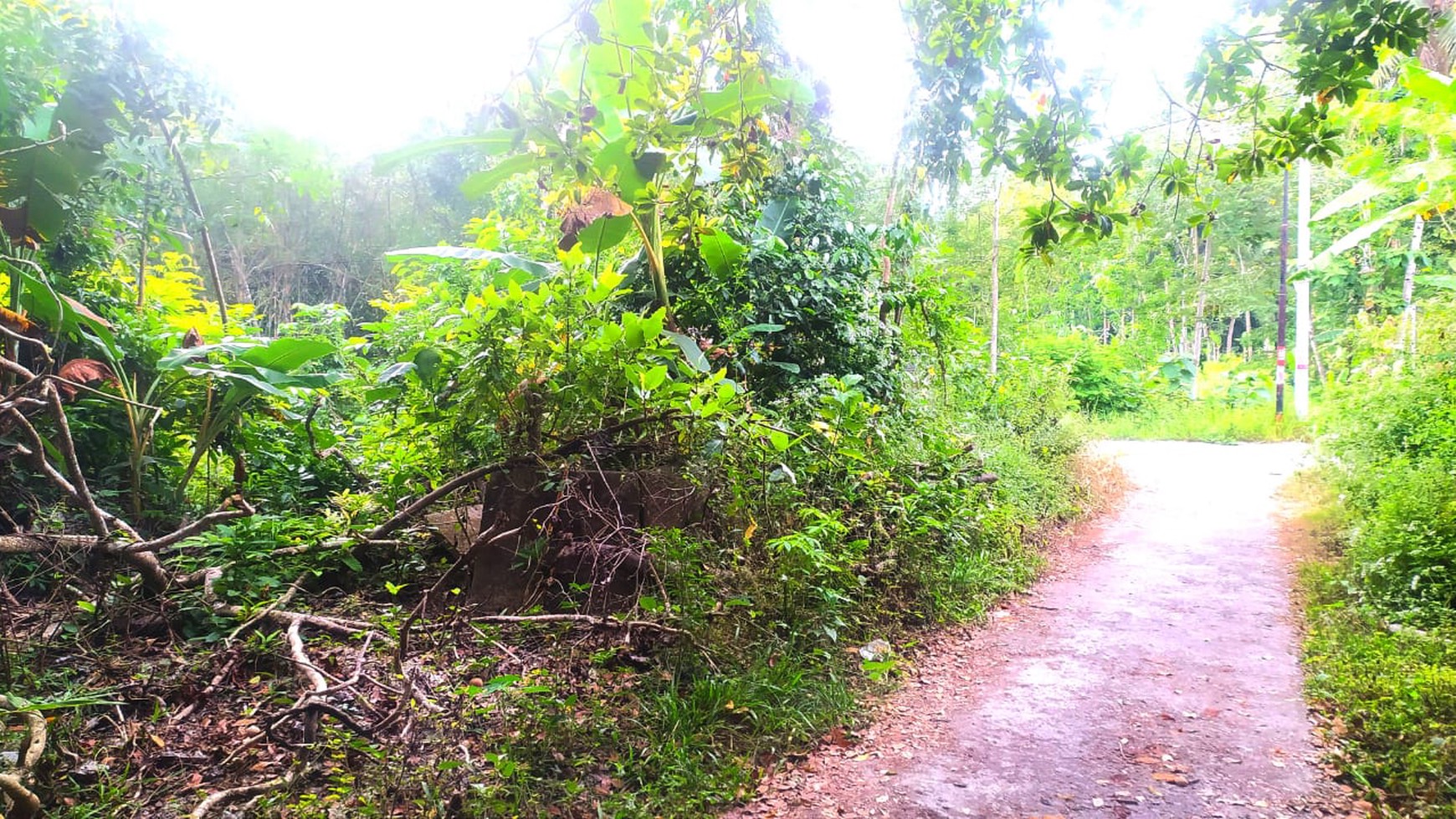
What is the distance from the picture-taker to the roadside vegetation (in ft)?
8.61

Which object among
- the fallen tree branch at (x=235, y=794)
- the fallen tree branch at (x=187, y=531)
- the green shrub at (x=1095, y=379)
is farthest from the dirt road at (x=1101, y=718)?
the green shrub at (x=1095, y=379)

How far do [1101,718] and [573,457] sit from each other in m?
2.82

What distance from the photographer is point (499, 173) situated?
3963 mm

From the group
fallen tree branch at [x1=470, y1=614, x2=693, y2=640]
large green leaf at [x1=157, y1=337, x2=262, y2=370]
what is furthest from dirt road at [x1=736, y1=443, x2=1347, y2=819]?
large green leaf at [x1=157, y1=337, x2=262, y2=370]

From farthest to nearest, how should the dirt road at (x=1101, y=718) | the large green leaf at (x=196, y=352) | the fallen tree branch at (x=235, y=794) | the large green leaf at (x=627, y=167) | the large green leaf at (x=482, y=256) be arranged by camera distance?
1. the large green leaf at (x=482, y=256)
2. the large green leaf at (x=196, y=352)
3. the large green leaf at (x=627, y=167)
4. the dirt road at (x=1101, y=718)
5. the fallen tree branch at (x=235, y=794)

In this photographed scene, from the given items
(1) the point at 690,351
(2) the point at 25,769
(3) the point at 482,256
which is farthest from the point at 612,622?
(3) the point at 482,256

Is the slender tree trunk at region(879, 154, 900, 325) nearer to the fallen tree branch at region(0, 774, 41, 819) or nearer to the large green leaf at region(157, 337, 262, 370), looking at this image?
the large green leaf at region(157, 337, 262, 370)

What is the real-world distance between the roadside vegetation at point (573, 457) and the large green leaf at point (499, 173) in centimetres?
4

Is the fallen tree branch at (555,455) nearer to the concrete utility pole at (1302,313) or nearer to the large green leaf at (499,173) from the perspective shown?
the large green leaf at (499,173)

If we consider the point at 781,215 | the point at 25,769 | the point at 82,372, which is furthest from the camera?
the point at 781,215

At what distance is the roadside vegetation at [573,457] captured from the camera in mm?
2623

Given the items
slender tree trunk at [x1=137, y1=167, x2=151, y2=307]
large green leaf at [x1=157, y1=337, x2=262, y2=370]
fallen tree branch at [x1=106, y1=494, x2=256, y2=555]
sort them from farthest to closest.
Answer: slender tree trunk at [x1=137, y1=167, x2=151, y2=307] → large green leaf at [x1=157, y1=337, x2=262, y2=370] → fallen tree branch at [x1=106, y1=494, x2=256, y2=555]

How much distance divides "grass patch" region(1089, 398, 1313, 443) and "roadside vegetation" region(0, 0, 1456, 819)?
9370mm

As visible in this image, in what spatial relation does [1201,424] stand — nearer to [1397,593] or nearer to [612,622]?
[1397,593]
